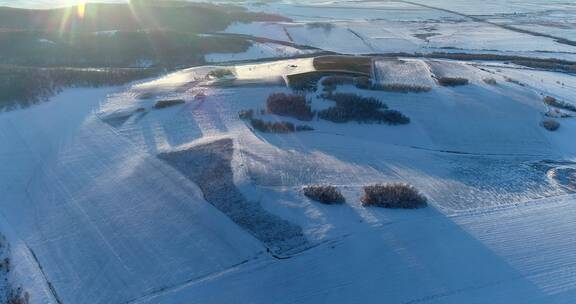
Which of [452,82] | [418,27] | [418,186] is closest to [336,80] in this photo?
[452,82]

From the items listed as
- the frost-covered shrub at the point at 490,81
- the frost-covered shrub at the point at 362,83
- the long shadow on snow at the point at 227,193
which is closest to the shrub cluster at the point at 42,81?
the long shadow on snow at the point at 227,193

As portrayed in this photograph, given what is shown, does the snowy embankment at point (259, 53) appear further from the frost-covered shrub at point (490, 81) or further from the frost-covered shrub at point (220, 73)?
the frost-covered shrub at point (490, 81)

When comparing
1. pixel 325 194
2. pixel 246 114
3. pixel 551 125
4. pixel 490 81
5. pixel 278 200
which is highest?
pixel 490 81

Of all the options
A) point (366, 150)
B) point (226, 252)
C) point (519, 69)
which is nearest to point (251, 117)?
point (366, 150)

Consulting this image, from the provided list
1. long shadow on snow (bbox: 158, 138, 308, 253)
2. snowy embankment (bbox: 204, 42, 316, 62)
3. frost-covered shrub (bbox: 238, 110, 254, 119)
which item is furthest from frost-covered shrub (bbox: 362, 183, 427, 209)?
snowy embankment (bbox: 204, 42, 316, 62)

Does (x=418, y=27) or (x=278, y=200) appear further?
(x=418, y=27)

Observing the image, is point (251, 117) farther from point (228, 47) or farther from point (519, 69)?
point (519, 69)

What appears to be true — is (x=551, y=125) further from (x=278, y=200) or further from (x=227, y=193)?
(x=227, y=193)
